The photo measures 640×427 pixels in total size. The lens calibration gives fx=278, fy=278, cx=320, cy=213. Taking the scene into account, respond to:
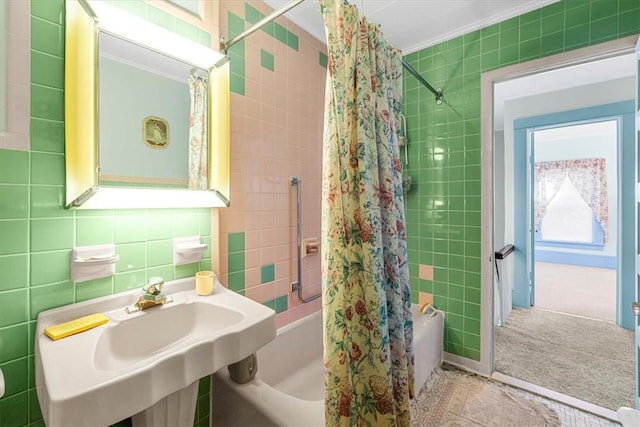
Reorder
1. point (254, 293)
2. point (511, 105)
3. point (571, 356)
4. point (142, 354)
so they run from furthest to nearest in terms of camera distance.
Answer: point (511, 105)
point (571, 356)
point (254, 293)
point (142, 354)

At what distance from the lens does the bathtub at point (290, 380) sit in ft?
3.68

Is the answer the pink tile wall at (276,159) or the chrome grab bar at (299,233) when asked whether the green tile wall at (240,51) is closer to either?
the pink tile wall at (276,159)

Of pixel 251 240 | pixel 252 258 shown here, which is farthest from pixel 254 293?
pixel 251 240

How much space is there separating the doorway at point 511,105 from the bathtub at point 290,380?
0.49m

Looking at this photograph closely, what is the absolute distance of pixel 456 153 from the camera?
2.09 meters

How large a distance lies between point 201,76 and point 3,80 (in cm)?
66

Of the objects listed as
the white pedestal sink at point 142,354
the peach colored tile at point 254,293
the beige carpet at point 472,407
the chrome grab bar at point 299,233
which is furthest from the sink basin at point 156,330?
the beige carpet at point 472,407

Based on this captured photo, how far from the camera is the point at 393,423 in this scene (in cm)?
100

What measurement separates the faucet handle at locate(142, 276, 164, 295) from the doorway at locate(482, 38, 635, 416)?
78.7 inches

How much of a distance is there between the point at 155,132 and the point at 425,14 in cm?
182

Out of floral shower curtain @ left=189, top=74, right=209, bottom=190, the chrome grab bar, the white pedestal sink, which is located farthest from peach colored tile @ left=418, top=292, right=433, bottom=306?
floral shower curtain @ left=189, top=74, right=209, bottom=190

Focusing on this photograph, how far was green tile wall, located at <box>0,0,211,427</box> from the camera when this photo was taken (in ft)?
2.84

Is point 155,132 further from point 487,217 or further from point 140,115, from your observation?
point 487,217

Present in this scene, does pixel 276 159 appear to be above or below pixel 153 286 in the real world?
above
